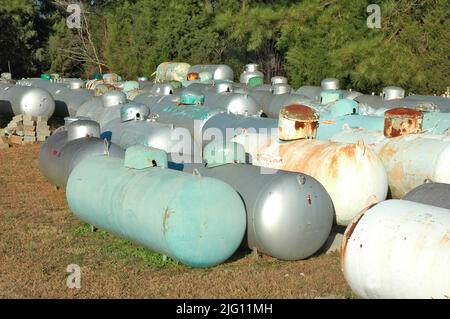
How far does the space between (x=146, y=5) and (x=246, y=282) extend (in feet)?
119

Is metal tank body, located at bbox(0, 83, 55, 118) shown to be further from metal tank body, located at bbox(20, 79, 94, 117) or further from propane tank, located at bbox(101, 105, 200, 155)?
propane tank, located at bbox(101, 105, 200, 155)

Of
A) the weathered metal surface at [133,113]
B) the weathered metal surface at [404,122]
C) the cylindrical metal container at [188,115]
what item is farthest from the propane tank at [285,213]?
the cylindrical metal container at [188,115]

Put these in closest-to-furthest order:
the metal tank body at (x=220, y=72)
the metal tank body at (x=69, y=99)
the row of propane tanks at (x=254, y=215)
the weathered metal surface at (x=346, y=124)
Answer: the row of propane tanks at (x=254, y=215) < the weathered metal surface at (x=346, y=124) < the metal tank body at (x=69, y=99) < the metal tank body at (x=220, y=72)

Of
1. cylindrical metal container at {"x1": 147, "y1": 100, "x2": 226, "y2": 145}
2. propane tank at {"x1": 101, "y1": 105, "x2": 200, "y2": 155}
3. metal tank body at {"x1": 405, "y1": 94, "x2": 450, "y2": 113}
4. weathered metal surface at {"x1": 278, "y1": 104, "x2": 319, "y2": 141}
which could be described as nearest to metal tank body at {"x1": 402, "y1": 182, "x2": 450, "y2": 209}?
weathered metal surface at {"x1": 278, "y1": 104, "x2": 319, "y2": 141}

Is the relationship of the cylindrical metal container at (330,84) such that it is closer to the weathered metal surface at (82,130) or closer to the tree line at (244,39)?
the tree line at (244,39)

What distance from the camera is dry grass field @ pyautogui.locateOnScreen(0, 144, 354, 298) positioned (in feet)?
25.2

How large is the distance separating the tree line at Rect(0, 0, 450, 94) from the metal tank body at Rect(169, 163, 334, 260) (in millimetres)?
15176

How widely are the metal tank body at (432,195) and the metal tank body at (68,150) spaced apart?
5.51 meters

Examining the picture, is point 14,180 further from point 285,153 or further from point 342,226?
point 342,226

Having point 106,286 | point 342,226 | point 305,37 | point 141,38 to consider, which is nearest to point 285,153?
point 342,226

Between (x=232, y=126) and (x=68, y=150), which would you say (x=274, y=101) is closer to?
(x=232, y=126)

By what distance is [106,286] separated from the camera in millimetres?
7875

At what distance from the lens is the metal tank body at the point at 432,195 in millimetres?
7629

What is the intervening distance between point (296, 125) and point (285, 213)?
126 inches
